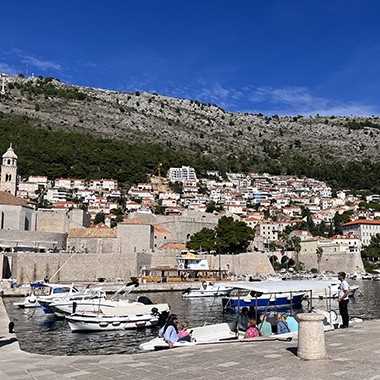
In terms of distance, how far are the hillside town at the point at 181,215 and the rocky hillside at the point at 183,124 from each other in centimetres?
1491

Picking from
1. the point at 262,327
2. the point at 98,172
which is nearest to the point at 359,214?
the point at 98,172

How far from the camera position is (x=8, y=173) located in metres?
56.1

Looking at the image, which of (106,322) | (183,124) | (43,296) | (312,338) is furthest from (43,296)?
(183,124)

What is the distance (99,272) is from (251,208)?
6759cm

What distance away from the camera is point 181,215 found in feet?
208

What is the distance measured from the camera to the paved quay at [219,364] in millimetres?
6062

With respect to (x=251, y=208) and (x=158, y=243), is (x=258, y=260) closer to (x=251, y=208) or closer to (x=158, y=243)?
(x=158, y=243)

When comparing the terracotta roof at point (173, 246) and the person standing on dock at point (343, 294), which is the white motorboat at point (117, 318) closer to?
the person standing on dock at point (343, 294)

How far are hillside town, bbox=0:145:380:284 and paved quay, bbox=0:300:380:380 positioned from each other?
105 feet

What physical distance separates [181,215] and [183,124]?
258 feet

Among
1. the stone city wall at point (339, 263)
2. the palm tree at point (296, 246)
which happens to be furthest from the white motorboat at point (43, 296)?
the stone city wall at point (339, 263)

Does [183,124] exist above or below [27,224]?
above

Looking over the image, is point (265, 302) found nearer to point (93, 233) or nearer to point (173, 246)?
point (93, 233)

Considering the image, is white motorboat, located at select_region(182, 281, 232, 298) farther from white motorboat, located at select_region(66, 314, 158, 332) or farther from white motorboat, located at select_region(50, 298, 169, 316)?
white motorboat, located at select_region(66, 314, 158, 332)
